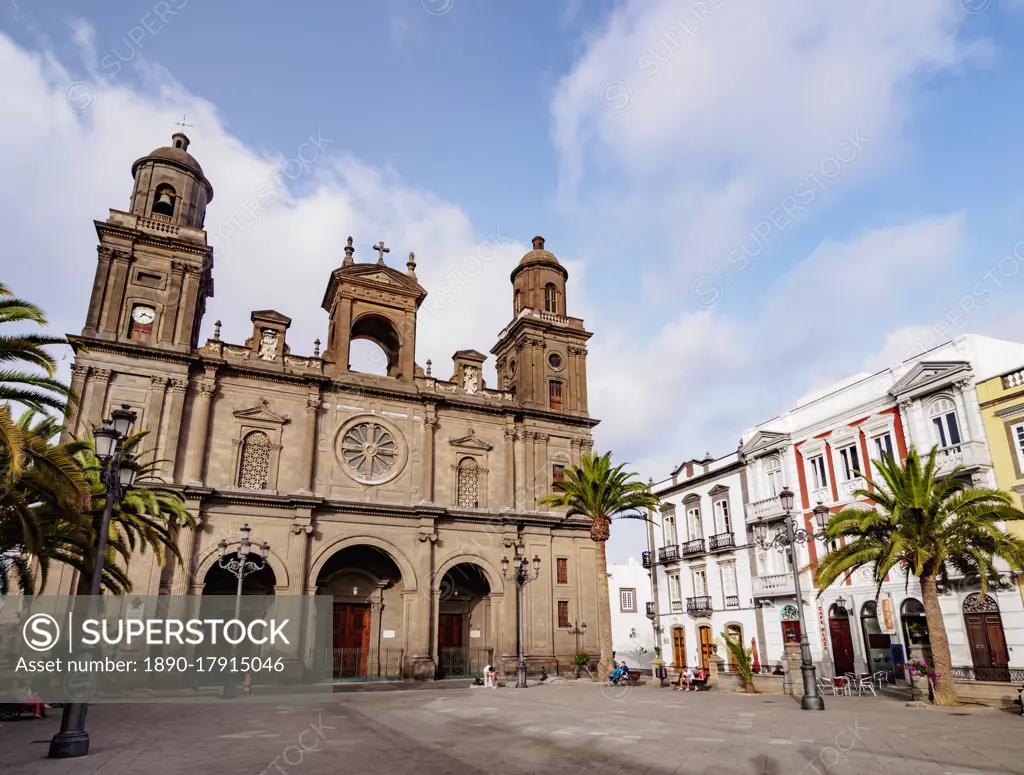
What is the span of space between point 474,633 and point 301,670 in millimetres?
10145

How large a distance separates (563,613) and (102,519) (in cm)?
2703

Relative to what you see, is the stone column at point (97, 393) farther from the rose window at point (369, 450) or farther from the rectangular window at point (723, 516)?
the rectangular window at point (723, 516)

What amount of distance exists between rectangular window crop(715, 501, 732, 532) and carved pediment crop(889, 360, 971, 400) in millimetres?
11308

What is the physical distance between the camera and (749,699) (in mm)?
22719

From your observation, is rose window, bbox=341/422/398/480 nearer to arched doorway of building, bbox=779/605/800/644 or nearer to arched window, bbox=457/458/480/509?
arched window, bbox=457/458/480/509

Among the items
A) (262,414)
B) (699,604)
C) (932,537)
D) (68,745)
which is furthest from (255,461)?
(932,537)

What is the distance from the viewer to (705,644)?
3650cm

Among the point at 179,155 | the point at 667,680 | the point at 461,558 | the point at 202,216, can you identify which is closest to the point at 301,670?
the point at 461,558

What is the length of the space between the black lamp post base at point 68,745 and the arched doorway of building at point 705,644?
3094cm

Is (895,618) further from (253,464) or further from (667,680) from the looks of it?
(253,464)

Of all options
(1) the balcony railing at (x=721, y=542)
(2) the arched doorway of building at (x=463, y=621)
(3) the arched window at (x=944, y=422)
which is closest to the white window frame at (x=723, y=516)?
(1) the balcony railing at (x=721, y=542)

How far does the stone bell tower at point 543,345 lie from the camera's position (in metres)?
40.6

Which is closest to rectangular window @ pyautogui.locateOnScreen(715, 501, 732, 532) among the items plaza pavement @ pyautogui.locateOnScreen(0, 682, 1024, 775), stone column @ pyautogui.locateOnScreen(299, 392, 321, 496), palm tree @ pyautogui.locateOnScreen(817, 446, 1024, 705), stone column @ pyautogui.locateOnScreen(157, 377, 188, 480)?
palm tree @ pyautogui.locateOnScreen(817, 446, 1024, 705)

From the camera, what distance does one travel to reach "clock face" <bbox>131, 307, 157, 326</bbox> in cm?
3250
